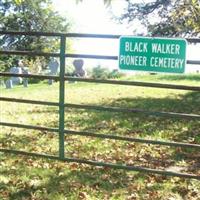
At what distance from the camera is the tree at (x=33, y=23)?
165 ft

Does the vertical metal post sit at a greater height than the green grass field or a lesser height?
greater

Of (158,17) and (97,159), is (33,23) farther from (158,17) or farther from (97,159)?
(97,159)

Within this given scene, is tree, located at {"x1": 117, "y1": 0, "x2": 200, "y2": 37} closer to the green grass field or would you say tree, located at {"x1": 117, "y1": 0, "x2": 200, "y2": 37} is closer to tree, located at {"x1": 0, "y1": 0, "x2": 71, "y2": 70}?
the green grass field

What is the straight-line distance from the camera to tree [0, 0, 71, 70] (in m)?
50.3

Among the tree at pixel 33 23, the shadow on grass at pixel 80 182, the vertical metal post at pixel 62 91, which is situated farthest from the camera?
the tree at pixel 33 23

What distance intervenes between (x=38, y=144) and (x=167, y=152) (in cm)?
251

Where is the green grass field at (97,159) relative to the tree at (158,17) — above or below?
below

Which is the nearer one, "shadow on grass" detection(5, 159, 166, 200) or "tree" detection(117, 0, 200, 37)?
"shadow on grass" detection(5, 159, 166, 200)

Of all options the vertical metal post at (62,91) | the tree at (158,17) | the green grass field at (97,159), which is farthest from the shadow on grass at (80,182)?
the tree at (158,17)

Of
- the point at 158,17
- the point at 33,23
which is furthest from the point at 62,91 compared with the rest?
the point at 33,23

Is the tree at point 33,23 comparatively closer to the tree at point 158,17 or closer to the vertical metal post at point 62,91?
the tree at point 158,17

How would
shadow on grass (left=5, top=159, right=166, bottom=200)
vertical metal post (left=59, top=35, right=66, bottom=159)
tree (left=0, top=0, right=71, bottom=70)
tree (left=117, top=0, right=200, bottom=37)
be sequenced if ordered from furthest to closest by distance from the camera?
tree (left=0, top=0, right=71, bottom=70)
tree (left=117, top=0, right=200, bottom=37)
vertical metal post (left=59, top=35, right=66, bottom=159)
shadow on grass (left=5, top=159, right=166, bottom=200)

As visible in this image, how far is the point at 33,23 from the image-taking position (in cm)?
5584

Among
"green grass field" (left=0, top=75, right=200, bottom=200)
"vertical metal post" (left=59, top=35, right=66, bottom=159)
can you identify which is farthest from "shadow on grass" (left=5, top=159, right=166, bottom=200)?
"vertical metal post" (left=59, top=35, right=66, bottom=159)
